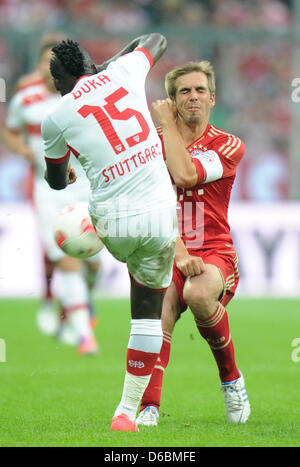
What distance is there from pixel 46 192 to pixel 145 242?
454cm

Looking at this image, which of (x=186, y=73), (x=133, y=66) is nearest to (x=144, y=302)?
(x=133, y=66)

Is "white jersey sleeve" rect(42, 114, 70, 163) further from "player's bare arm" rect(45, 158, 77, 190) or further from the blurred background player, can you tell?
the blurred background player

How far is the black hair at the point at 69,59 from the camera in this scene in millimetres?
4191

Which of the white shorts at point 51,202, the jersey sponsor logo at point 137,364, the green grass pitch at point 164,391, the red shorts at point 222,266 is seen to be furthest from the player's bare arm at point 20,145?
the jersey sponsor logo at point 137,364

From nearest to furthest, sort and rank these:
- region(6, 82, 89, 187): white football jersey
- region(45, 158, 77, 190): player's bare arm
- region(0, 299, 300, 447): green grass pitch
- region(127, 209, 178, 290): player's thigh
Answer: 1. region(0, 299, 300, 447): green grass pitch
2. region(127, 209, 178, 290): player's thigh
3. region(45, 158, 77, 190): player's bare arm
4. region(6, 82, 89, 187): white football jersey

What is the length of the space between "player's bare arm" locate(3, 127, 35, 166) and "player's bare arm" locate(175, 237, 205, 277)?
437cm

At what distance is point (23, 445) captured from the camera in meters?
3.83

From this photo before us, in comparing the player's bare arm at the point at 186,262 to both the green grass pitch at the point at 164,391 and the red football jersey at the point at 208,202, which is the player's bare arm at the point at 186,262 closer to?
the red football jersey at the point at 208,202

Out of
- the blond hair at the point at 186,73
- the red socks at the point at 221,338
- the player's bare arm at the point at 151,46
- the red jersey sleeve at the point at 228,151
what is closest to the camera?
the player's bare arm at the point at 151,46

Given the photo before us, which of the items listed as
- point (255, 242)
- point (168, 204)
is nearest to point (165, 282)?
point (168, 204)

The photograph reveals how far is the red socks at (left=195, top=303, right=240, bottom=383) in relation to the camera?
15.3ft

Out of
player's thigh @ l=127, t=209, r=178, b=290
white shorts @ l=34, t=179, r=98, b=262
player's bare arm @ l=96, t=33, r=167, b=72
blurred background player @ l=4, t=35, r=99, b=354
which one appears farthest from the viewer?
white shorts @ l=34, t=179, r=98, b=262

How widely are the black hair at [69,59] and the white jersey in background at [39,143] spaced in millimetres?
4163

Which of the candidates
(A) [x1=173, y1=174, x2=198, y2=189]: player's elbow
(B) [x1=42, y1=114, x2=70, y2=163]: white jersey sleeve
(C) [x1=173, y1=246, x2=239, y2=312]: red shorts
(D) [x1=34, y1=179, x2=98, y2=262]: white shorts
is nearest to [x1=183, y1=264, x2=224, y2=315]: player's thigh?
(C) [x1=173, y1=246, x2=239, y2=312]: red shorts
